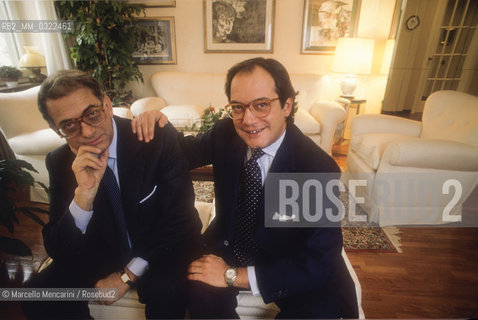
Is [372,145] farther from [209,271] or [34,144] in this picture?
[34,144]

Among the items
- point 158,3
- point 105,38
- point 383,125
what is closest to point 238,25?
point 158,3

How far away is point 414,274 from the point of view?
152 cm

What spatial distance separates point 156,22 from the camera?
3568 millimetres

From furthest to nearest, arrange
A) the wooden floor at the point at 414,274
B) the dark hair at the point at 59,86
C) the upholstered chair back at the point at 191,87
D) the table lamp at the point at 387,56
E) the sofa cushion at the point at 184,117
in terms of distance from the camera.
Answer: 1. the upholstered chair back at the point at 191,87
2. the table lamp at the point at 387,56
3. the sofa cushion at the point at 184,117
4. the wooden floor at the point at 414,274
5. the dark hair at the point at 59,86

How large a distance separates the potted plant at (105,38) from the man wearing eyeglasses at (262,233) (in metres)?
2.57

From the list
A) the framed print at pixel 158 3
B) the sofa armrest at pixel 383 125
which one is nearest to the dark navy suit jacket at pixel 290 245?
the sofa armrest at pixel 383 125

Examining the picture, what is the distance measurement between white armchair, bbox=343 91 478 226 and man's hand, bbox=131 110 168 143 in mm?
1573

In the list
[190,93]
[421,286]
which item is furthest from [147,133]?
[190,93]

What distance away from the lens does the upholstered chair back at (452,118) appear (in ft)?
5.90

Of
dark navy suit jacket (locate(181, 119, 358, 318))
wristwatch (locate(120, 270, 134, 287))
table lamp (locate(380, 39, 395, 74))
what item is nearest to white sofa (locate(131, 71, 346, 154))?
table lamp (locate(380, 39, 395, 74))

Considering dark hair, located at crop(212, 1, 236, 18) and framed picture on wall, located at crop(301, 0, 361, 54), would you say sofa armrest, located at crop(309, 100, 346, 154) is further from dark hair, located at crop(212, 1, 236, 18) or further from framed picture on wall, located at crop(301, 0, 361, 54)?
dark hair, located at crop(212, 1, 236, 18)

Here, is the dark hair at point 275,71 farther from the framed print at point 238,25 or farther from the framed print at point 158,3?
the framed print at point 158,3

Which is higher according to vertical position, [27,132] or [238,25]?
[238,25]

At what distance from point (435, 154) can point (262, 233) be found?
148cm
